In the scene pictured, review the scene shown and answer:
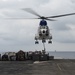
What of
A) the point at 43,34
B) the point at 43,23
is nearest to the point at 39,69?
the point at 43,34

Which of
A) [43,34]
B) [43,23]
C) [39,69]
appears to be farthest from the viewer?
[43,23]

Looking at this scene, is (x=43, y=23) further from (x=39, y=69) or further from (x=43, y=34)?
(x=39, y=69)

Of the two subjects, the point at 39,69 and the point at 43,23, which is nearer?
the point at 39,69

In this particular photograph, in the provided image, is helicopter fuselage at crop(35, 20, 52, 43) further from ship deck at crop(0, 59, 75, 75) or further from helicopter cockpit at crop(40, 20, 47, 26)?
ship deck at crop(0, 59, 75, 75)

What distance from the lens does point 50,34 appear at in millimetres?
62906

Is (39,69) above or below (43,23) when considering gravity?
below

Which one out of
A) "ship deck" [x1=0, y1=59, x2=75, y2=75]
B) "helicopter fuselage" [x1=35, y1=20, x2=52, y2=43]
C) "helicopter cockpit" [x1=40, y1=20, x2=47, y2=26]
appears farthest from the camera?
"helicopter cockpit" [x1=40, y1=20, x2=47, y2=26]

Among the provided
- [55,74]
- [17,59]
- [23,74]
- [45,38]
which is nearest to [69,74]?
[55,74]

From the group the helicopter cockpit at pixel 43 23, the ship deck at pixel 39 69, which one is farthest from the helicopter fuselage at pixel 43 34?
the ship deck at pixel 39 69

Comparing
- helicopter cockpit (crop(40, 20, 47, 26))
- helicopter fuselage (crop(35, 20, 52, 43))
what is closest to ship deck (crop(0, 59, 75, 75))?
helicopter fuselage (crop(35, 20, 52, 43))

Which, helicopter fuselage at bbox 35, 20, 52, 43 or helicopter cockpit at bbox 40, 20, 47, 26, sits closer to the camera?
helicopter fuselage at bbox 35, 20, 52, 43

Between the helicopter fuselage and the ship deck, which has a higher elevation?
the helicopter fuselage

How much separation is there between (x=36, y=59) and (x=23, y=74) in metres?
30.6

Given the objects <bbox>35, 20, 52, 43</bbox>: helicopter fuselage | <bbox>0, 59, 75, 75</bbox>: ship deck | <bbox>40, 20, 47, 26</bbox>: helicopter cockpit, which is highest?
<bbox>40, 20, 47, 26</bbox>: helicopter cockpit
